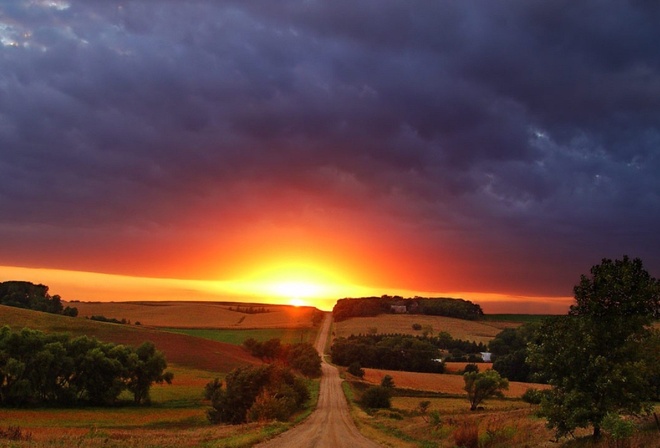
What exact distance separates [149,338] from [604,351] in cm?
13233

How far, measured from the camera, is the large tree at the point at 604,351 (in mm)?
24828

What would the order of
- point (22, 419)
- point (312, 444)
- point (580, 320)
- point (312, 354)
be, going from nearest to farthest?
point (580, 320), point (312, 444), point (22, 419), point (312, 354)

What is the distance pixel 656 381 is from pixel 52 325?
142554 mm

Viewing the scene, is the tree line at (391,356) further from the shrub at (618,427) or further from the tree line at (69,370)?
the shrub at (618,427)

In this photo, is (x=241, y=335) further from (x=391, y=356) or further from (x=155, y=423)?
(x=155, y=423)

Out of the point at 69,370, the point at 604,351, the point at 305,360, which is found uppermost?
the point at 604,351

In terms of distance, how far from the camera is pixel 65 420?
2554 inches

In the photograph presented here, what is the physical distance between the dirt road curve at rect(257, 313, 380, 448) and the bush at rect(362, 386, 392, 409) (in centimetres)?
391

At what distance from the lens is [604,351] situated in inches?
1027

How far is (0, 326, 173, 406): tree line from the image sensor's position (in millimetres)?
77125

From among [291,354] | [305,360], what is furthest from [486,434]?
[291,354]

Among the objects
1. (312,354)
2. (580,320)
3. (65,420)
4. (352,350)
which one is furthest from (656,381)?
(352,350)

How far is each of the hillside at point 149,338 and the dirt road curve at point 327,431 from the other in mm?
49132

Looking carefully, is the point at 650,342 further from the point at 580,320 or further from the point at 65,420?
the point at 65,420
